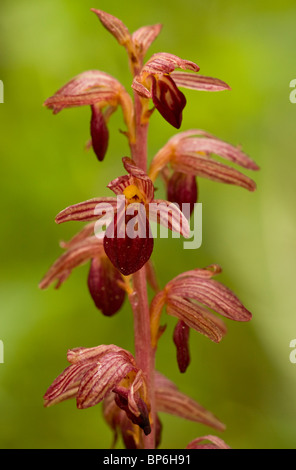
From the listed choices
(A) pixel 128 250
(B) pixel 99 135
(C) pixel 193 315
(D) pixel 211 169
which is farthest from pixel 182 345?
(B) pixel 99 135

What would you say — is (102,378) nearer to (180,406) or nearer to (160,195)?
(180,406)

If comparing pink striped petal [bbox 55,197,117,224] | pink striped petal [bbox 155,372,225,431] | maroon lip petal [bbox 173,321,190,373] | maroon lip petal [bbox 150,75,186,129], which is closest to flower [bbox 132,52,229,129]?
maroon lip petal [bbox 150,75,186,129]

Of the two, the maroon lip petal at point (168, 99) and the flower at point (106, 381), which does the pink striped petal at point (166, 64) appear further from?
the flower at point (106, 381)

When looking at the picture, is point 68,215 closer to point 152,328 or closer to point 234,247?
point 152,328

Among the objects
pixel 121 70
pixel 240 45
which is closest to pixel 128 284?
pixel 121 70

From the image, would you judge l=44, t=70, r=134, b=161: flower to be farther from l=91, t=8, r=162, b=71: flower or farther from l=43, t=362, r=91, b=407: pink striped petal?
l=43, t=362, r=91, b=407: pink striped petal

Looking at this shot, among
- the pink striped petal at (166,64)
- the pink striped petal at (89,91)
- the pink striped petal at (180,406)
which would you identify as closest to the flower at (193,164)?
the pink striped petal at (89,91)
